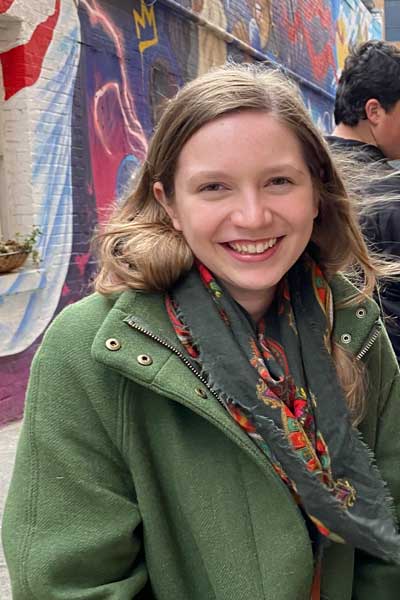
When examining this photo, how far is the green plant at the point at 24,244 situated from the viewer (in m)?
5.18

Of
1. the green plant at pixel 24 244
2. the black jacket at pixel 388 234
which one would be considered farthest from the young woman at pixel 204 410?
the green plant at pixel 24 244

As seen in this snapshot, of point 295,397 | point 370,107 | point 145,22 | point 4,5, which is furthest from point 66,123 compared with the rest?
point 295,397

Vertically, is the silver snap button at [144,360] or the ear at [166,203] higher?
the ear at [166,203]

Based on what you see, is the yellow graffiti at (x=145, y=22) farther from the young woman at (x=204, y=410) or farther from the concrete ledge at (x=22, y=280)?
the young woman at (x=204, y=410)

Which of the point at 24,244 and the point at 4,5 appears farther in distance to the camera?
the point at 24,244

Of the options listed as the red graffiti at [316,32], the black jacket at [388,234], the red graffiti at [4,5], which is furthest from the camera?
the red graffiti at [316,32]

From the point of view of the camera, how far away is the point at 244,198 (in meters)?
1.56

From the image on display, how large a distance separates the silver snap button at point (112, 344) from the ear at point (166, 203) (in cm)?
34

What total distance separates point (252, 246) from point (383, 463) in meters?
0.63

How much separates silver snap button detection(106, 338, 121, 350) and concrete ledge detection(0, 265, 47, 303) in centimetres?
385

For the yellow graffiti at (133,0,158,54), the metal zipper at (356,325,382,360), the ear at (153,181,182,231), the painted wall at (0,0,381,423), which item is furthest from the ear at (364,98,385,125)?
the yellow graffiti at (133,0,158,54)

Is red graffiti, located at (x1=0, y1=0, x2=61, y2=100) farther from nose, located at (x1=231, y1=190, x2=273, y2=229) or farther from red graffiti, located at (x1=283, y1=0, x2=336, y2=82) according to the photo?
red graffiti, located at (x1=283, y1=0, x2=336, y2=82)

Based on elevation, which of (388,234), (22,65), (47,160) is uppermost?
(22,65)

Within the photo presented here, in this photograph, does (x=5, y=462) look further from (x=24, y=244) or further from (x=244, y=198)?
(x=244, y=198)
